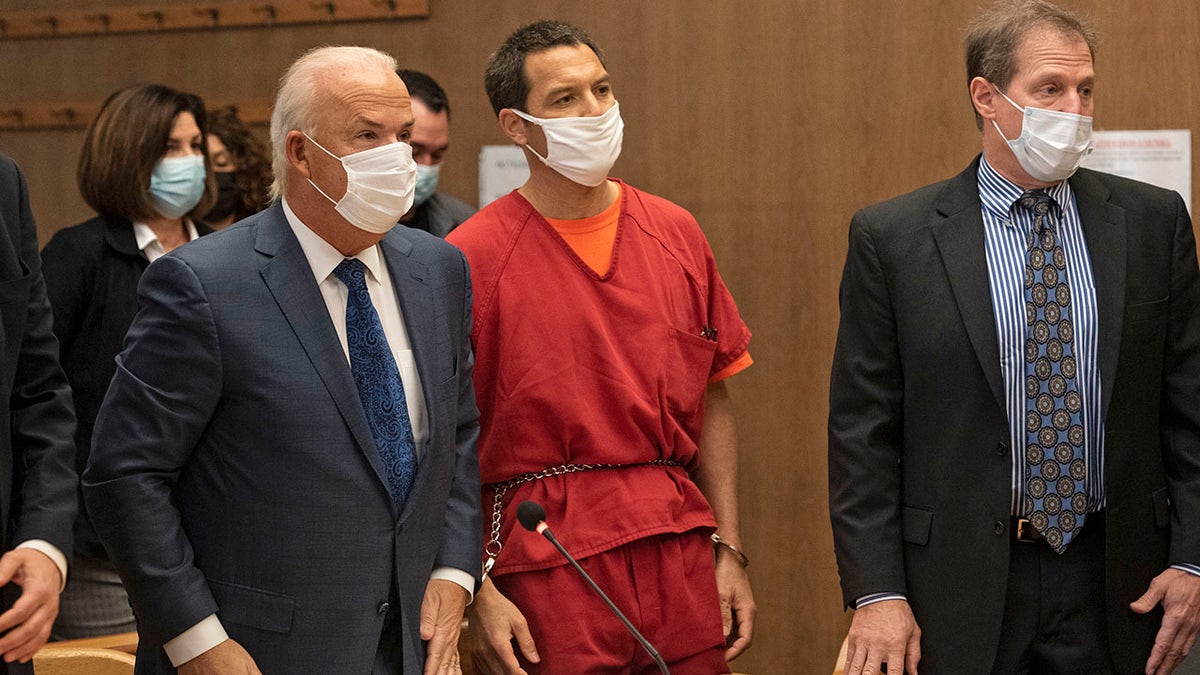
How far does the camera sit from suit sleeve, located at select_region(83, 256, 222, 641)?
2109 mm

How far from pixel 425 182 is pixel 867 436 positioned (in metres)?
1.95

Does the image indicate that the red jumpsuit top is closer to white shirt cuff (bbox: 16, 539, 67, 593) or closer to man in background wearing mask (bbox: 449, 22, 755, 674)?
man in background wearing mask (bbox: 449, 22, 755, 674)

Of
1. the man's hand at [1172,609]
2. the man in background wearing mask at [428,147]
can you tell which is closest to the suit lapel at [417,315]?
the man's hand at [1172,609]

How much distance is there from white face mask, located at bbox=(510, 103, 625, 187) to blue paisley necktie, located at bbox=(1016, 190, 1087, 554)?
922 millimetres

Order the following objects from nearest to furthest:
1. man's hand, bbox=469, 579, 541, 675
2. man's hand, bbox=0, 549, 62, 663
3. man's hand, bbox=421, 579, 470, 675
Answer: man's hand, bbox=0, 549, 62, 663, man's hand, bbox=421, 579, 470, 675, man's hand, bbox=469, 579, 541, 675

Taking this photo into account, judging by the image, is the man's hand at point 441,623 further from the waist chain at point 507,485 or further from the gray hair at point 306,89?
the gray hair at point 306,89

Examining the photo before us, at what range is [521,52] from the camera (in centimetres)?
296

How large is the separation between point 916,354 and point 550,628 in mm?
893

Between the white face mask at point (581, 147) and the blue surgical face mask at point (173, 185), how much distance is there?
148 centimetres

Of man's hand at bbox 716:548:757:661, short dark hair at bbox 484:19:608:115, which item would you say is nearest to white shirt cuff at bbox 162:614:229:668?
man's hand at bbox 716:548:757:661

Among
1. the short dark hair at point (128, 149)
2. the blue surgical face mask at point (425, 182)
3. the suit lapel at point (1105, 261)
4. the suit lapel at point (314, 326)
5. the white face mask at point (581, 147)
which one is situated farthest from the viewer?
the blue surgical face mask at point (425, 182)

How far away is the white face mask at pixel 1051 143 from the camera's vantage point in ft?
8.14

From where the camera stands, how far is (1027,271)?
2.53 metres

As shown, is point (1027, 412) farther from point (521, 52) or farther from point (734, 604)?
point (521, 52)
